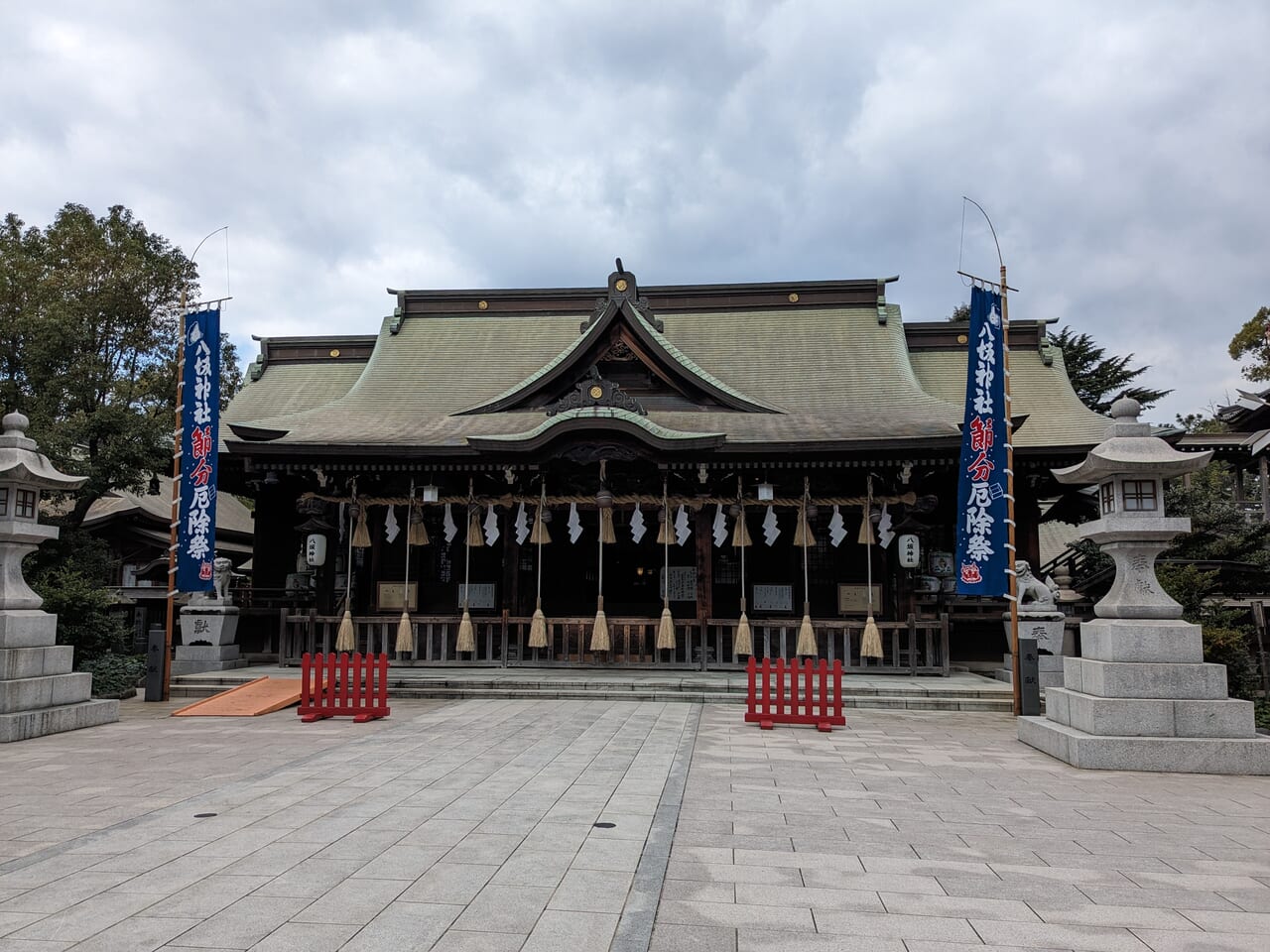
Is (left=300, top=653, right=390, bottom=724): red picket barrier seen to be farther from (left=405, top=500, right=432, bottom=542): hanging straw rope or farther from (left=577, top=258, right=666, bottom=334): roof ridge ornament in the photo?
(left=577, top=258, right=666, bottom=334): roof ridge ornament

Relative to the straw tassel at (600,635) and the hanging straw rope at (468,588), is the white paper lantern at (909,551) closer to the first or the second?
the straw tassel at (600,635)

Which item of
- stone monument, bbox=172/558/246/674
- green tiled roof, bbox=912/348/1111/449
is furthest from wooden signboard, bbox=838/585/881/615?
stone monument, bbox=172/558/246/674

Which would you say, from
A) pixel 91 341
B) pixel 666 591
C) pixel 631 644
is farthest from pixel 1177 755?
pixel 91 341

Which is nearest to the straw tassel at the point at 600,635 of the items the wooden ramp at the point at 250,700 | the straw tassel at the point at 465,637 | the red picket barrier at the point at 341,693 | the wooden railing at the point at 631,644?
the wooden railing at the point at 631,644

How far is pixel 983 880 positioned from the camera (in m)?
5.17

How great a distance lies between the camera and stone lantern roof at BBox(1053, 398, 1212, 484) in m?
9.12

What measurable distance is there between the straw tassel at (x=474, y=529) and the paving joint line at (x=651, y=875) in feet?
28.1

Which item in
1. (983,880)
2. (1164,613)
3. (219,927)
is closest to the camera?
(219,927)

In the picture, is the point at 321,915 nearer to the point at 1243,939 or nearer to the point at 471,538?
the point at 1243,939

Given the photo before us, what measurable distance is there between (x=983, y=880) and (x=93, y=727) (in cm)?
1126

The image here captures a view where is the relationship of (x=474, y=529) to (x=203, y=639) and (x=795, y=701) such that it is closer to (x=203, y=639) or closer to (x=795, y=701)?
(x=203, y=639)

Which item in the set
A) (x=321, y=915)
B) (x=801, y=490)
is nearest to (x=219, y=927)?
(x=321, y=915)

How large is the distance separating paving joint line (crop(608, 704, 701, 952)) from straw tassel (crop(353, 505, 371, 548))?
32.3 feet

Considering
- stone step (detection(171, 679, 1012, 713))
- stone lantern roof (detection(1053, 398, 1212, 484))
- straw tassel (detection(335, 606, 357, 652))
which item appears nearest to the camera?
stone lantern roof (detection(1053, 398, 1212, 484))
